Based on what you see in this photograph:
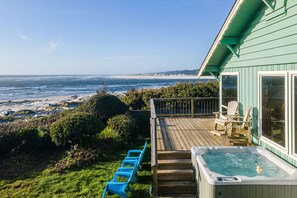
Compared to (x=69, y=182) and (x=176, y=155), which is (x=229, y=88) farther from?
(x=69, y=182)

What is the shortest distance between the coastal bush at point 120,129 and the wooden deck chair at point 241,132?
13.3 feet

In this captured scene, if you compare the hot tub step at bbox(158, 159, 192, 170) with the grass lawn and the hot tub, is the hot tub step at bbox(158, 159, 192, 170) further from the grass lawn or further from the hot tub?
the grass lawn

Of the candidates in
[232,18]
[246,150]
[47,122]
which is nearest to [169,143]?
[246,150]

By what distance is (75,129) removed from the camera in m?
8.79

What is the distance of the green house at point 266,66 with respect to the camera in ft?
15.4

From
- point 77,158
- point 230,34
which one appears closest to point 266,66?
point 230,34

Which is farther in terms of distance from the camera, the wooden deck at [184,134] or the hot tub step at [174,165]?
the wooden deck at [184,134]

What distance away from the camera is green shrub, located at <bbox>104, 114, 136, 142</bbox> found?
9.74m

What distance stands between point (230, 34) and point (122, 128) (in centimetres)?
518

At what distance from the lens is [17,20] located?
17.1 metres

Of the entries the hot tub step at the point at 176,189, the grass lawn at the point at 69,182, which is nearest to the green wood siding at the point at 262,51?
the hot tub step at the point at 176,189

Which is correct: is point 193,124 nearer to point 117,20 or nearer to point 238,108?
point 238,108

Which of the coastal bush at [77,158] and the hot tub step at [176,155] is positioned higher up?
the hot tub step at [176,155]

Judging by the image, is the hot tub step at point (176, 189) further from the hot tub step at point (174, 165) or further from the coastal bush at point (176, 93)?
the coastal bush at point (176, 93)
